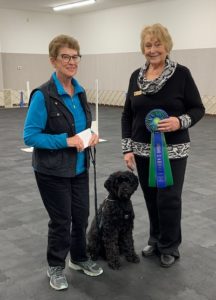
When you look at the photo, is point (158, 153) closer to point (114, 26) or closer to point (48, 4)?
point (48, 4)

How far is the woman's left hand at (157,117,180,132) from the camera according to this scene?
200 centimetres

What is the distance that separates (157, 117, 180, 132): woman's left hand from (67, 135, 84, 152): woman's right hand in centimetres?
46

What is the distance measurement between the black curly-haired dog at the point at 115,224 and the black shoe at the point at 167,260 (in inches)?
6.0

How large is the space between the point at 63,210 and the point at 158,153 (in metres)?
0.61

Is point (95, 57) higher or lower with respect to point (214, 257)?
higher

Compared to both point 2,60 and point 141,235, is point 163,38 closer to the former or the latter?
point 141,235


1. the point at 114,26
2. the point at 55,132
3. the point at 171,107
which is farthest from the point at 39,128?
the point at 114,26

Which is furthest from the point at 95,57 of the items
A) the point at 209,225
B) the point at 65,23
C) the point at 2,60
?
the point at 209,225

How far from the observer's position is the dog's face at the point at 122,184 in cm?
211

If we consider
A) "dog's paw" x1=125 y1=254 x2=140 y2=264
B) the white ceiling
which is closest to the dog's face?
"dog's paw" x1=125 y1=254 x2=140 y2=264

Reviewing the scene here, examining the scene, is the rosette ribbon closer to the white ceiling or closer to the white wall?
the white wall

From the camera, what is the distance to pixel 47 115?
183 cm

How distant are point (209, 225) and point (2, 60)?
11.0 m

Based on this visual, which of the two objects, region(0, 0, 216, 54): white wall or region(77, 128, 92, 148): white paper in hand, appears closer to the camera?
region(77, 128, 92, 148): white paper in hand
